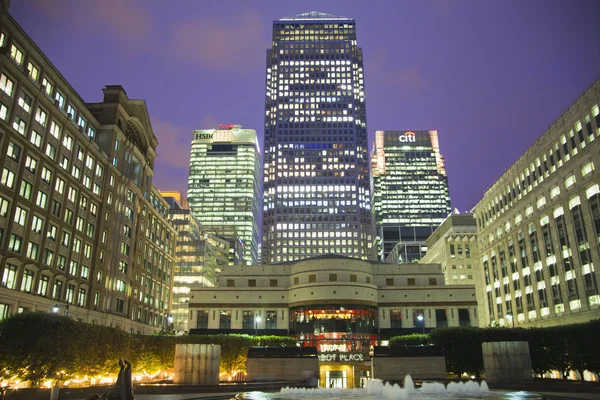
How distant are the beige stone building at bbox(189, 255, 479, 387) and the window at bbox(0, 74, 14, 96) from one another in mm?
55724

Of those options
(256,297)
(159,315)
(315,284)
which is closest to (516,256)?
(315,284)

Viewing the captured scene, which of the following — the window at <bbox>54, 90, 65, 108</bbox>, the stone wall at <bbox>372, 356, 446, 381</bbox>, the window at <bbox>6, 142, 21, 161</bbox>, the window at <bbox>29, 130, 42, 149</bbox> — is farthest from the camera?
the window at <bbox>54, 90, 65, 108</bbox>

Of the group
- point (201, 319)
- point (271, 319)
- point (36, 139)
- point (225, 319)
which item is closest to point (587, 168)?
point (271, 319)

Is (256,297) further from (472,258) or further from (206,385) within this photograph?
(472,258)

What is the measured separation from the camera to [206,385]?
42344 mm

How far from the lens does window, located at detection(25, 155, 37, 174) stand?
6531cm

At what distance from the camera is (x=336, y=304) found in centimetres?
9219

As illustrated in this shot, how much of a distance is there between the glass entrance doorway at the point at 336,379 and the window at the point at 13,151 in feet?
201

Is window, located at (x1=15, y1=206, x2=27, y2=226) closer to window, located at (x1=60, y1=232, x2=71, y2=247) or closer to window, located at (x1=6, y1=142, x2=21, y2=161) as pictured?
window, located at (x1=6, y1=142, x2=21, y2=161)

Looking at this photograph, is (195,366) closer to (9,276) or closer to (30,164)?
(9,276)

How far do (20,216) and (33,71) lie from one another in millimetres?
21412

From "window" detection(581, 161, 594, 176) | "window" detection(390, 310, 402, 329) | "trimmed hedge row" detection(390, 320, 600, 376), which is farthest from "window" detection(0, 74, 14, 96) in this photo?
"window" detection(581, 161, 594, 176)

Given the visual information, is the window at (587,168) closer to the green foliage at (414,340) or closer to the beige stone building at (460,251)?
the green foliage at (414,340)

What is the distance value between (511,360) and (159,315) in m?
91.9
